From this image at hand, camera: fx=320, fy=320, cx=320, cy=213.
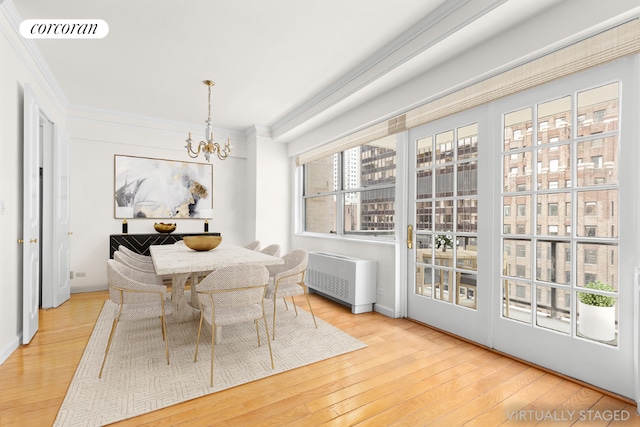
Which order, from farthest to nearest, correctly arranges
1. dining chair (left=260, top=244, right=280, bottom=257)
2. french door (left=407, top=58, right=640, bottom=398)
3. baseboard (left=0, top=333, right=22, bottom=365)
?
dining chair (left=260, top=244, right=280, bottom=257) → baseboard (left=0, top=333, right=22, bottom=365) → french door (left=407, top=58, right=640, bottom=398)

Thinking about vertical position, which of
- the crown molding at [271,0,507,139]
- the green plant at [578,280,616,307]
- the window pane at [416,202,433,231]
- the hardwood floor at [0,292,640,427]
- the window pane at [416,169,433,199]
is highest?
the crown molding at [271,0,507,139]

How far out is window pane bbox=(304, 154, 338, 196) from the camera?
17.0 feet

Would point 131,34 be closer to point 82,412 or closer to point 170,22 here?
point 170,22

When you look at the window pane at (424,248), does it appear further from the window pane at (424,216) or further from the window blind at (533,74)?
the window blind at (533,74)

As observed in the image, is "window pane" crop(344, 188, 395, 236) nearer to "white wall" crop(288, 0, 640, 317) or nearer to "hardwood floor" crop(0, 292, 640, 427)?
"white wall" crop(288, 0, 640, 317)

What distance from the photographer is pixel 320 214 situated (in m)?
5.51

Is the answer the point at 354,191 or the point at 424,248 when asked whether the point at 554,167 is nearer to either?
the point at 424,248

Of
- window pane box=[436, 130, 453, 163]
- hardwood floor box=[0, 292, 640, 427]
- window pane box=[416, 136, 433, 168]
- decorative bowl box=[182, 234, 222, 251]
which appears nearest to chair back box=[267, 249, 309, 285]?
decorative bowl box=[182, 234, 222, 251]

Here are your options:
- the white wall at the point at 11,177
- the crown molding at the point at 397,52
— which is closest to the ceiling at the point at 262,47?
the crown molding at the point at 397,52

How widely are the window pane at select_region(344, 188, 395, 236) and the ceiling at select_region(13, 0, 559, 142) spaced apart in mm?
1213

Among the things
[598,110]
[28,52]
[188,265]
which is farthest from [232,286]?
[28,52]

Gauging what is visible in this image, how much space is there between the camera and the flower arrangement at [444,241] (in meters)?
3.21

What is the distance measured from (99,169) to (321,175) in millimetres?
3542

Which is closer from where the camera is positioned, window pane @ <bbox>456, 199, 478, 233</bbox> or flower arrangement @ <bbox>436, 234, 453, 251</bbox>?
window pane @ <bbox>456, 199, 478, 233</bbox>
